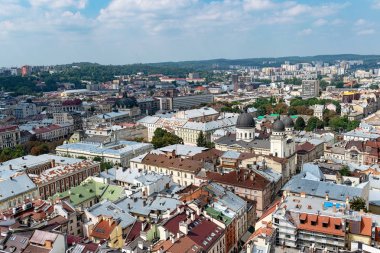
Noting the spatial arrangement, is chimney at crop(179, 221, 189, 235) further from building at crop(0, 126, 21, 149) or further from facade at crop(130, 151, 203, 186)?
building at crop(0, 126, 21, 149)

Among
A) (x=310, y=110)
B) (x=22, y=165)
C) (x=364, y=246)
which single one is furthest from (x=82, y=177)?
(x=310, y=110)

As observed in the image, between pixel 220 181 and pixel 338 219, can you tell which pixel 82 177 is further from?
pixel 338 219

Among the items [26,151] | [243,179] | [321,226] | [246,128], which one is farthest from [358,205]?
[26,151]

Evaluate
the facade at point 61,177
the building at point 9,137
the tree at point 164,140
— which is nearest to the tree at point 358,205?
the facade at point 61,177

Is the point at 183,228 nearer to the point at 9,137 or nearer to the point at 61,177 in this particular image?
the point at 61,177

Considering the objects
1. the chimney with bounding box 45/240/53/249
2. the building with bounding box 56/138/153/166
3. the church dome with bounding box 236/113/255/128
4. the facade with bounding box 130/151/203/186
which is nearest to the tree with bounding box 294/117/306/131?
the church dome with bounding box 236/113/255/128

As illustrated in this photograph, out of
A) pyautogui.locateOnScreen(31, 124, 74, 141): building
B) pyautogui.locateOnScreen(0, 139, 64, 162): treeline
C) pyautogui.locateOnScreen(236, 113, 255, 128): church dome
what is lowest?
pyautogui.locateOnScreen(31, 124, 74, 141): building

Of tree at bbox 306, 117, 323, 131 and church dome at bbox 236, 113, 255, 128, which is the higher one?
church dome at bbox 236, 113, 255, 128
